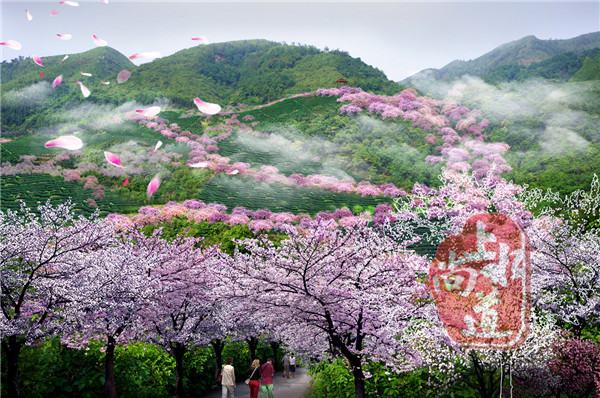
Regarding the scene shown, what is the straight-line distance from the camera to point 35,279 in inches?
259

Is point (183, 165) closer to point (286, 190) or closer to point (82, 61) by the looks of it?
point (286, 190)

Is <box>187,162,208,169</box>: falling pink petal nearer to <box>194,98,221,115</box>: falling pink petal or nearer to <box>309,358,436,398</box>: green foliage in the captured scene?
<box>194,98,221,115</box>: falling pink petal

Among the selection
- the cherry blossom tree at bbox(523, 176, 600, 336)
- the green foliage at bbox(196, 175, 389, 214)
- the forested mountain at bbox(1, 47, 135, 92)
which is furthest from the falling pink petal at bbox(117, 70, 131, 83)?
the cherry blossom tree at bbox(523, 176, 600, 336)

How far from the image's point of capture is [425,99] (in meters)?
27.3

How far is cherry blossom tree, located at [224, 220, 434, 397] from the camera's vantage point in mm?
6500

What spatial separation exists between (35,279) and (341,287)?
16.7ft

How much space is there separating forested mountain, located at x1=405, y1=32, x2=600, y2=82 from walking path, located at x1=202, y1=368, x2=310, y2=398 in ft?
82.1

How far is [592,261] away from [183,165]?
18297mm

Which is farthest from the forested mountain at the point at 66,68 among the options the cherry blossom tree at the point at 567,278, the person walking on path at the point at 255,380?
A: the cherry blossom tree at the point at 567,278

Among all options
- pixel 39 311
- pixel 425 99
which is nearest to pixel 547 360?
pixel 39 311

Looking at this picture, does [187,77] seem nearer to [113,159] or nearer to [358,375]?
[113,159]

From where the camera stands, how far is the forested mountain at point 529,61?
26.6m

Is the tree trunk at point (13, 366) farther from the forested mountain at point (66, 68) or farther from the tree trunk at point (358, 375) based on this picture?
the forested mountain at point (66, 68)

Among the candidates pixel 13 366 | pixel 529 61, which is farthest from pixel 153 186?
pixel 529 61
